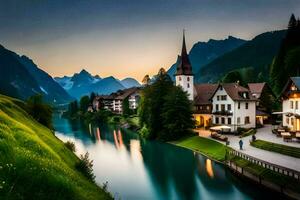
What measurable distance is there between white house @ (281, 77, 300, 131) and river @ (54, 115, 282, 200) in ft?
56.6

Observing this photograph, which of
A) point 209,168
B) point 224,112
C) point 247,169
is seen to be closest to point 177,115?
point 224,112

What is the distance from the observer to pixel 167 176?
43156 mm

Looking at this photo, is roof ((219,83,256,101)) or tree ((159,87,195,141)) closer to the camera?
tree ((159,87,195,141))

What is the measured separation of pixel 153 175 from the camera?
1736 inches

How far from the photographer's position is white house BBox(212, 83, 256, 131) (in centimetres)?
7119

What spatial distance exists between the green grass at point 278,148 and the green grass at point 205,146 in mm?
5261

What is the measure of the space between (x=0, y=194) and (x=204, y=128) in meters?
68.2

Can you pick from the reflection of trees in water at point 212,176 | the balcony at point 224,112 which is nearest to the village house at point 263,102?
the balcony at point 224,112

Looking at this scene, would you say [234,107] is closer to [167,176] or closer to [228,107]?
[228,107]

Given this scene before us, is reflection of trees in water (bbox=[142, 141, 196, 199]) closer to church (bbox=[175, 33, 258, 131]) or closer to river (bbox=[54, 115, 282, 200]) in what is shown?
river (bbox=[54, 115, 282, 200])

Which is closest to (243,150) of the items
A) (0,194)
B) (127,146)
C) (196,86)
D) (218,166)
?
(218,166)

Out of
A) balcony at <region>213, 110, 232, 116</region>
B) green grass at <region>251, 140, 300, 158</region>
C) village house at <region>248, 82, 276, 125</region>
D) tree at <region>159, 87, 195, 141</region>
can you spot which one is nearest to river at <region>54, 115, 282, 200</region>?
tree at <region>159, 87, 195, 141</region>

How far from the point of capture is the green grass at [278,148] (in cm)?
4085

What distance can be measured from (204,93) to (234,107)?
19.2 m
